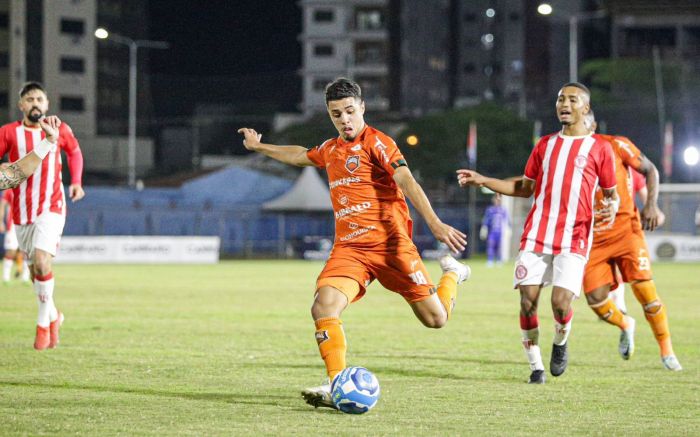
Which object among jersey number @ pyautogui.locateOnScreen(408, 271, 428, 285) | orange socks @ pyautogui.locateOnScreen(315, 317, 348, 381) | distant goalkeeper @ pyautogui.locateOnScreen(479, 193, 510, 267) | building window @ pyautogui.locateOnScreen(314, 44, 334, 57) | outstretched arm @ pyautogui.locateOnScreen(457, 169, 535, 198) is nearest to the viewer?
orange socks @ pyautogui.locateOnScreen(315, 317, 348, 381)

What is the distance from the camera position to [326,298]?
8516 millimetres

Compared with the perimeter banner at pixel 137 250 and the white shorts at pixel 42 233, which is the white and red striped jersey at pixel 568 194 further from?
the perimeter banner at pixel 137 250

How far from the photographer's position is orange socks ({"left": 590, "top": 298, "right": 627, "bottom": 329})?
11625mm

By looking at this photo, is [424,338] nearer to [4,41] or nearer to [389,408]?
[389,408]

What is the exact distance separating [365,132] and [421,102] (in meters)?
115

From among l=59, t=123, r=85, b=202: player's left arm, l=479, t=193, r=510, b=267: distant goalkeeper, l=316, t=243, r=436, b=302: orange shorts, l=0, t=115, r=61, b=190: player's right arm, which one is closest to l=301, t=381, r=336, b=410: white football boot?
l=316, t=243, r=436, b=302: orange shorts

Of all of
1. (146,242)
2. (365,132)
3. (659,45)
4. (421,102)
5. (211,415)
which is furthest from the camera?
(421,102)

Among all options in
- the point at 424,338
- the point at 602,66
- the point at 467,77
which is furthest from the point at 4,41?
the point at 424,338

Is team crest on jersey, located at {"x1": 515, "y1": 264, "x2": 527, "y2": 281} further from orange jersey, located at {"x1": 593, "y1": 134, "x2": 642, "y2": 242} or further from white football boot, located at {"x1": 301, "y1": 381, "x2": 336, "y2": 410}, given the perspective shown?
white football boot, located at {"x1": 301, "y1": 381, "x2": 336, "y2": 410}

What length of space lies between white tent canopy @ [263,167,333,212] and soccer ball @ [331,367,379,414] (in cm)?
4241

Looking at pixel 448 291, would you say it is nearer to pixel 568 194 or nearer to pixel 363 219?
pixel 363 219

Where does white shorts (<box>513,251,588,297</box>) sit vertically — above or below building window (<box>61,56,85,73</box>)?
below

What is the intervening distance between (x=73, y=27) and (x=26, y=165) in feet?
299

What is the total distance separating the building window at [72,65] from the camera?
317ft
